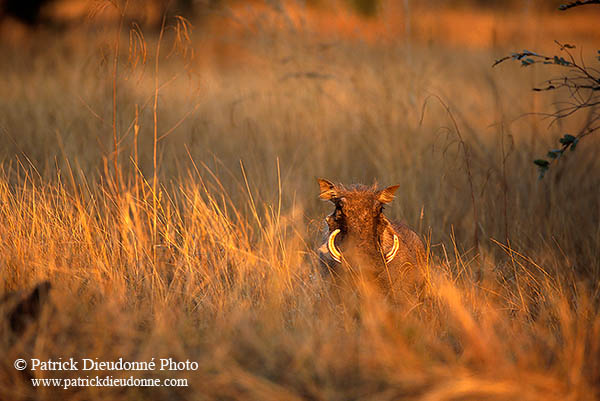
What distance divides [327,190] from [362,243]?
42 cm

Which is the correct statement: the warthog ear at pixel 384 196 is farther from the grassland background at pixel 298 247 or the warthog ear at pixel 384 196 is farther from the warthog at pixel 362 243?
the grassland background at pixel 298 247

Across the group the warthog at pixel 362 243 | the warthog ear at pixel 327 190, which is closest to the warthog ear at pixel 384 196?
the warthog at pixel 362 243

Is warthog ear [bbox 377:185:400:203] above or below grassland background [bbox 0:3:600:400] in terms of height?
above

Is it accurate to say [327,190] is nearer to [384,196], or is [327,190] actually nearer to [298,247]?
[384,196]

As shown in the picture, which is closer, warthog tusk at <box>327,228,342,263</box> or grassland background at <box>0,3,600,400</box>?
grassland background at <box>0,3,600,400</box>

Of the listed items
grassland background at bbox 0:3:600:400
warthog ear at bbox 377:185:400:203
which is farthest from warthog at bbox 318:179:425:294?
grassland background at bbox 0:3:600:400

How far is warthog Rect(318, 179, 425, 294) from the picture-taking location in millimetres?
2973

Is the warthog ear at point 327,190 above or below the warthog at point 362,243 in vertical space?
above

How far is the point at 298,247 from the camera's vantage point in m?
4.15

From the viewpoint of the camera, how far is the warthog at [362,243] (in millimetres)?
2973

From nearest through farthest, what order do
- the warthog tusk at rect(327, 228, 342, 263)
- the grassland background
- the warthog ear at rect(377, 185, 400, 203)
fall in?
1. the grassland background
2. the warthog tusk at rect(327, 228, 342, 263)
3. the warthog ear at rect(377, 185, 400, 203)

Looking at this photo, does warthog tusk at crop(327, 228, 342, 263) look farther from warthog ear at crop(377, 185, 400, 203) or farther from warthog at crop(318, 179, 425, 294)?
warthog ear at crop(377, 185, 400, 203)

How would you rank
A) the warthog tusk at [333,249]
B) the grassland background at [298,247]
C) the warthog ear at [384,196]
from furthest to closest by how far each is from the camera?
the warthog ear at [384,196], the warthog tusk at [333,249], the grassland background at [298,247]

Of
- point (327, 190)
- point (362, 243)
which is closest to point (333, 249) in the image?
point (362, 243)
